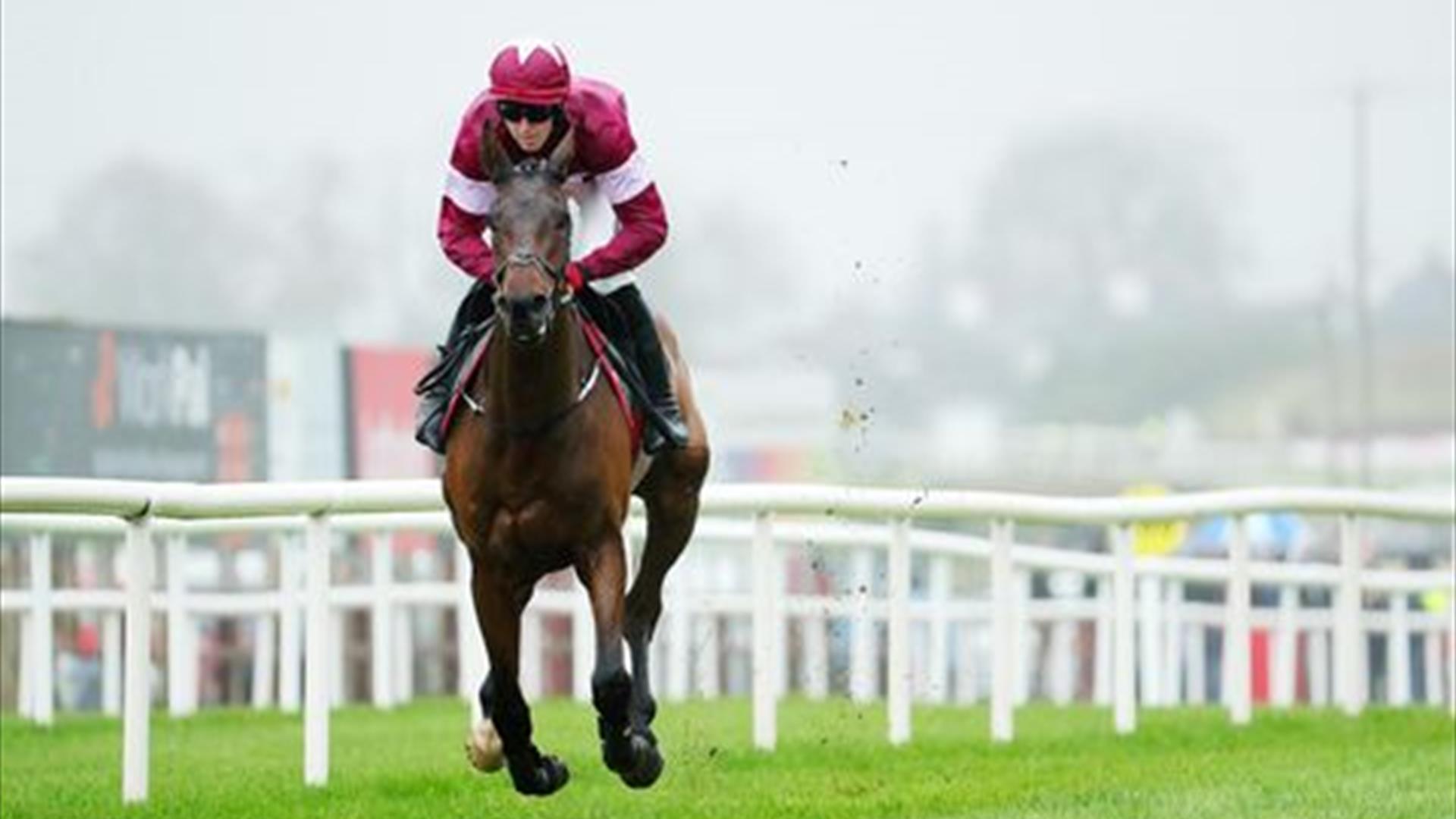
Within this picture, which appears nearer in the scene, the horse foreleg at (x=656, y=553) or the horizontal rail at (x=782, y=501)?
the horizontal rail at (x=782, y=501)

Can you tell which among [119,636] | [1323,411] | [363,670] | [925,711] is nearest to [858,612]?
[925,711]

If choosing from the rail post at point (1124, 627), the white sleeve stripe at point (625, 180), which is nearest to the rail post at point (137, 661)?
the white sleeve stripe at point (625, 180)

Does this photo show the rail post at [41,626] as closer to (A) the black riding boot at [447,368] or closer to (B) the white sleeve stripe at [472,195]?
(A) the black riding boot at [447,368]

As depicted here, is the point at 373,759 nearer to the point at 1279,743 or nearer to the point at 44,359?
the point at 1279,743

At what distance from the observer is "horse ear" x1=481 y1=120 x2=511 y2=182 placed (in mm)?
10074

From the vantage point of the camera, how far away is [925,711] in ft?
60.8

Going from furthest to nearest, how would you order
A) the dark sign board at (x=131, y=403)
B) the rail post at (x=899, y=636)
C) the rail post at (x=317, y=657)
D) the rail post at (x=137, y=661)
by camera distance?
the dark sign board at (x=131, y=403) < the rail post at (x=899, y=636) < the rail post at (x=317, y=657) < the rail post at (x=137, y=661)

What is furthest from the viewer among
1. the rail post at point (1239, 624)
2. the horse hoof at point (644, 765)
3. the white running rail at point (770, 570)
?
the rail post at point (1239, 624)

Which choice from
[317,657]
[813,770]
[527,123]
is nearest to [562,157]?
[527,123]

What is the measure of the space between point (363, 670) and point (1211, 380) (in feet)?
87.9

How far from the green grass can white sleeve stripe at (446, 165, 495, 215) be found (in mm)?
2041

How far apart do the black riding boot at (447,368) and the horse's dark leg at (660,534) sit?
1.22 m

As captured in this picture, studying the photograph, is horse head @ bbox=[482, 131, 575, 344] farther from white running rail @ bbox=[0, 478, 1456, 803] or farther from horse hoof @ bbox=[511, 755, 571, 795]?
white running rail @ bbox=[0, 478, 1456, 803]

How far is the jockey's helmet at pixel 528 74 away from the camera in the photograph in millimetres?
10117
